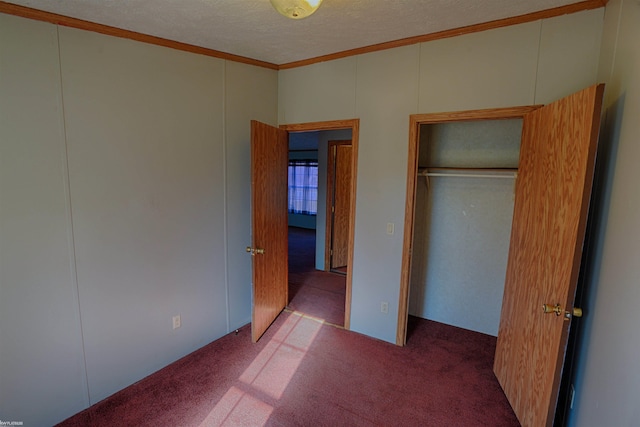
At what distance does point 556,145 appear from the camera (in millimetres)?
1603

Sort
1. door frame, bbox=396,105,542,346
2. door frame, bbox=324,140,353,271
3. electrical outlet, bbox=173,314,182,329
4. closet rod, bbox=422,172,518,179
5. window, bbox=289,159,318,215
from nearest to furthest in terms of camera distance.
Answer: door frame, bbox=396,105,542,346, electrical outlet, bbox=173,314,182,329, closet rod, bbox=422,172,518,179, door frame, bbox=324,140,353,271, window, bbox=289,159,318,215

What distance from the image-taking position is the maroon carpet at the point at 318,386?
189 centimetres

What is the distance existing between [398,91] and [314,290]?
260cm

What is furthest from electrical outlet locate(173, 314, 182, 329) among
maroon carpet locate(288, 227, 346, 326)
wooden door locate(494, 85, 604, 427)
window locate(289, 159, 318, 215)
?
window locate(289, 159, 318, 215)

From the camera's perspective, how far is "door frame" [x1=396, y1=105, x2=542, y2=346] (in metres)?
2.11

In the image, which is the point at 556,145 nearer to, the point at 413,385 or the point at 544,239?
the point at 544,239

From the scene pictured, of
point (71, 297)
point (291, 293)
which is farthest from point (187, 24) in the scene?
point (291, 293)

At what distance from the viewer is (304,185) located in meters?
8.31

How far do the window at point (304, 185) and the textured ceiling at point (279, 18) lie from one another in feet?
18.9

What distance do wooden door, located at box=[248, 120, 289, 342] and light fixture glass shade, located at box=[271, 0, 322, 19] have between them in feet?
3.50

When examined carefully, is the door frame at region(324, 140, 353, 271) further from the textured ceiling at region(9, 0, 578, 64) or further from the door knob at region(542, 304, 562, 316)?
the door knob at region(542, 304, 562, 316)

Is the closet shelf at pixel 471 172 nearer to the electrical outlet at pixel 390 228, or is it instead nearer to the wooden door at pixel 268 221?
the electrical outlet at pixel 390 228

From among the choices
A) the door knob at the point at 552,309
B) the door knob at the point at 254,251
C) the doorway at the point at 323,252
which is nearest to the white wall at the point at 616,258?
the door knob at the point at 552,309

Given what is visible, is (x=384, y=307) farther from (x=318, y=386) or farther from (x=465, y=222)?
(x=465, y=222)
